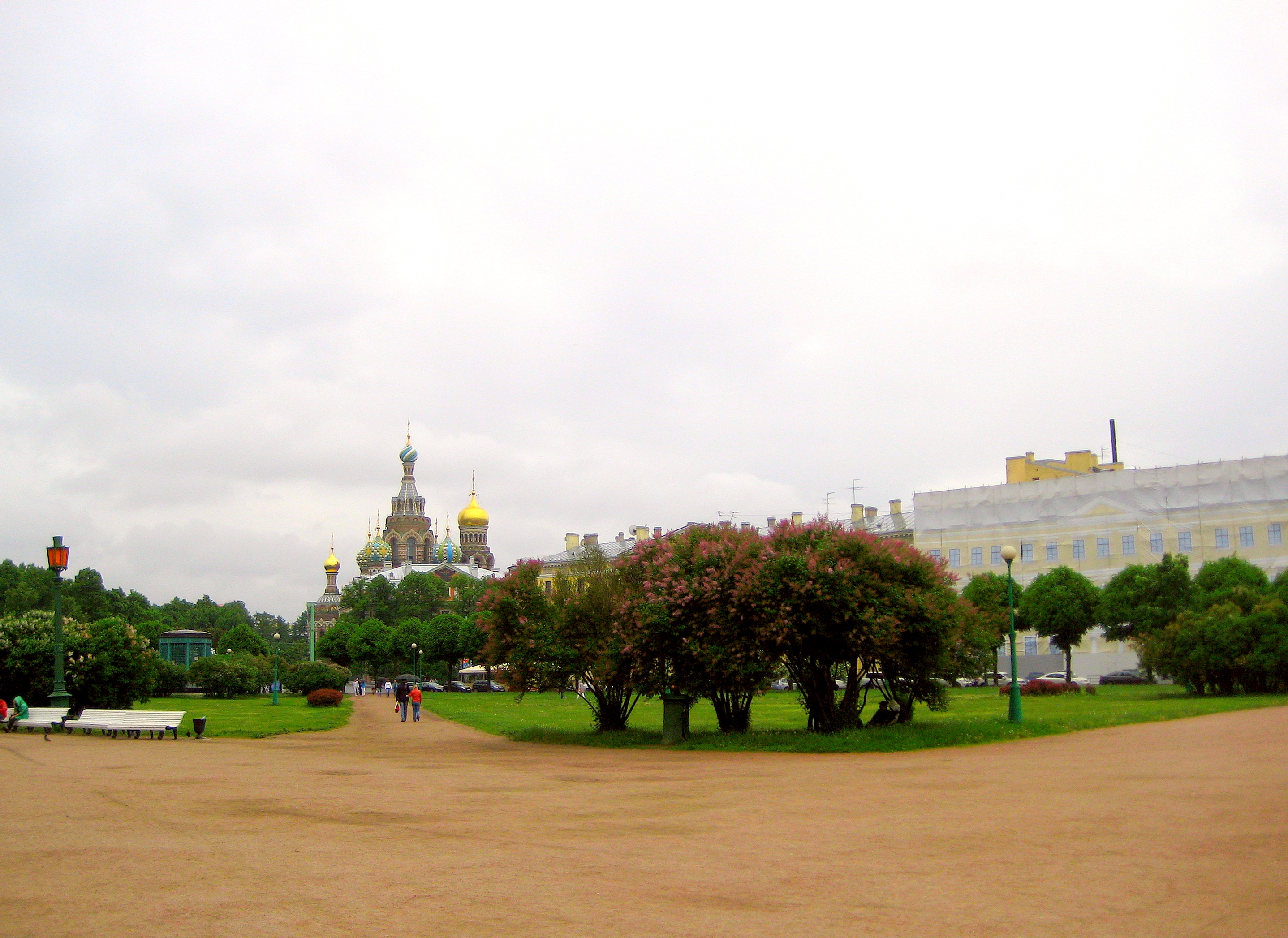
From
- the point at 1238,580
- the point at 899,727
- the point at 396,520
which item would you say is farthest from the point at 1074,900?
the point at 396,520

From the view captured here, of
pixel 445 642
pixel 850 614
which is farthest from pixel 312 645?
pixel 850 614

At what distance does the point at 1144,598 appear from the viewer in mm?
50469

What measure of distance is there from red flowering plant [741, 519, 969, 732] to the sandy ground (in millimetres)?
3450

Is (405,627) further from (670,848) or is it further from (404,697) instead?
(670,848)

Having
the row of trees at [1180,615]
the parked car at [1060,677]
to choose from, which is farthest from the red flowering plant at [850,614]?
the parked car at [1060,677]

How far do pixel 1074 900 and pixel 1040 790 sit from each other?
600 centimetres

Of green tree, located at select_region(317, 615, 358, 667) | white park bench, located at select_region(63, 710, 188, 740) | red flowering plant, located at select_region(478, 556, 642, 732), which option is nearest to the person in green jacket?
white park bench, located at select_region(63, 710, 188, 740)

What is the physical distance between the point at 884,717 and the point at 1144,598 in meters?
31.7

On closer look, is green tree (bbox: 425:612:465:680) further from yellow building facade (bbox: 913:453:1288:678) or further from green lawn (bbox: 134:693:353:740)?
yellow building facade (bbox: 913:453:1288:678)

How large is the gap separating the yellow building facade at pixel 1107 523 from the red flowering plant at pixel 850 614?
44749 millimetres

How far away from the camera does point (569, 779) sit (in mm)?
16844

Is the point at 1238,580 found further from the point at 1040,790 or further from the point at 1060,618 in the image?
the point at 1040,790

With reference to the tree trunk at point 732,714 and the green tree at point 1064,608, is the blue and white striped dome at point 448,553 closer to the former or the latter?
the green tree at point 1064,608

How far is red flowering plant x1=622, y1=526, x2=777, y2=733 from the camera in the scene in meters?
22.1
